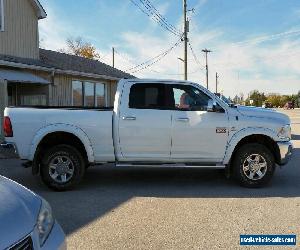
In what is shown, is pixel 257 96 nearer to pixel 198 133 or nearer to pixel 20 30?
pixel 20 30

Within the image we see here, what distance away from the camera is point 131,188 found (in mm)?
7301

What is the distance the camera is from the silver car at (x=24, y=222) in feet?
8.28

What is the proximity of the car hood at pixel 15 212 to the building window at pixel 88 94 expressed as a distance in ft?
51.2

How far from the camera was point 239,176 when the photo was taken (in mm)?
7230

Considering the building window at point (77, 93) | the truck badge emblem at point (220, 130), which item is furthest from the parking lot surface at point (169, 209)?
the building window at point (77, 93)

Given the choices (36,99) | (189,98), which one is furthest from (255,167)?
(36,99)

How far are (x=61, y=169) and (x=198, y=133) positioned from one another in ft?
8.46

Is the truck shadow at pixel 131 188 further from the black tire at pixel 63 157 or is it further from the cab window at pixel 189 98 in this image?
the cab window at pixel 189 98

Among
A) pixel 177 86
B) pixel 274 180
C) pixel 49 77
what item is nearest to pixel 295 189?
pixel 274 180

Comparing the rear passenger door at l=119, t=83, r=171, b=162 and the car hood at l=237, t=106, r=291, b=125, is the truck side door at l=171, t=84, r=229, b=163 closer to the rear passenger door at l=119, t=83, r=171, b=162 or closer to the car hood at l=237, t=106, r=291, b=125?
the rear passenger door at l=119, t=83, r=171, b=162

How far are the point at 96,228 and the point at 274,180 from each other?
437 cm

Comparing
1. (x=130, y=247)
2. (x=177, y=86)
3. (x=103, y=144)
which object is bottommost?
(x=130, y=247)

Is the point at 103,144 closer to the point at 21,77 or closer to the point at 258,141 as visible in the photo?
the point at 258,141

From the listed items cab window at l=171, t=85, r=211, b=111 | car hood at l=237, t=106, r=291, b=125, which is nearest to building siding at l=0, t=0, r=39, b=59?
cab window at l=171, t=85, r=211, b=111
